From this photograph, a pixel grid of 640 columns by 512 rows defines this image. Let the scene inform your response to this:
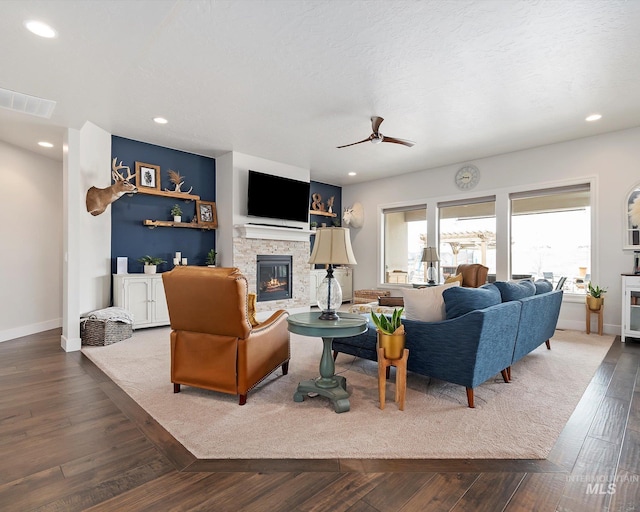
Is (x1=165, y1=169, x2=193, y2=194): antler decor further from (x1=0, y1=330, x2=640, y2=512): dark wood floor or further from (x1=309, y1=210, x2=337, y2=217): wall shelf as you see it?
(x1=0, y1=330, x2=640, y2=512): dark wood floor

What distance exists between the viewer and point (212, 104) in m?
4.15

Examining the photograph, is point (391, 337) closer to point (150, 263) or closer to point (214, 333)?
point (214, 333)

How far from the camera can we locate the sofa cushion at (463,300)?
2572 millimetres

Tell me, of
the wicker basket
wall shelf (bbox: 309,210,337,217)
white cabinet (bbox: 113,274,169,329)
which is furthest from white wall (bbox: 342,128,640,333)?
the wicker basket

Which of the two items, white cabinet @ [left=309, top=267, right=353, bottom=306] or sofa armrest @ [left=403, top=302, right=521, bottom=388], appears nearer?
sofa armrest @ [left=403, top=302, right=521, bottom=388]

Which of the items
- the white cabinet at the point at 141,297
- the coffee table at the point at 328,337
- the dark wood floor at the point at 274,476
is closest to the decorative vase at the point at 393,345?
the coffee table at the point at 328,337

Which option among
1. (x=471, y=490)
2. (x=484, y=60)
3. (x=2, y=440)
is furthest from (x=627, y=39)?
(x=2, y=440)

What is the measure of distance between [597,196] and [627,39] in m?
2.85

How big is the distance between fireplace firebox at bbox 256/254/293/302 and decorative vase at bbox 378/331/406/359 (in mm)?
4071

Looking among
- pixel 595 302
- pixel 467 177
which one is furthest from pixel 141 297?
pixel 595 302

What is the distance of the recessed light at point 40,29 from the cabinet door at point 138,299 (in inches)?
122

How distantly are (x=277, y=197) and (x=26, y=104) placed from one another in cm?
368

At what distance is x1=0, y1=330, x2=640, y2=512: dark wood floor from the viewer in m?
1.55

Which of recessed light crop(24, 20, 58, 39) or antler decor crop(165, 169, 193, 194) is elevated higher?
recessed light crop(24, 20, 58, 39)
